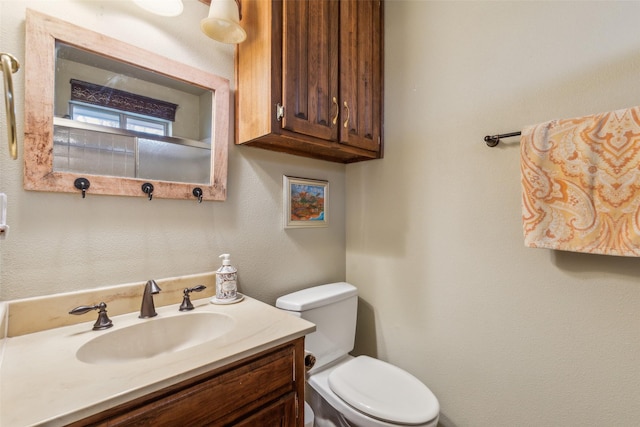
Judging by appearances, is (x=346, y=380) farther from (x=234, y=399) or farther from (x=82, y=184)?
(x=82, y=184)

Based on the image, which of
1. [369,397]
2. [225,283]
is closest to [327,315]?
[369,397]

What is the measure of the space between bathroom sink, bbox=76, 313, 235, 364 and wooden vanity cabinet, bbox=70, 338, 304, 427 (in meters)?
0.19

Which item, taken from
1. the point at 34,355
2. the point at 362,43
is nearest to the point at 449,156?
the point at 362,43

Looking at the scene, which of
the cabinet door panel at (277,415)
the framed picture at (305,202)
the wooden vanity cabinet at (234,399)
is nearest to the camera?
the wooden vanity cabinet at (234,399)

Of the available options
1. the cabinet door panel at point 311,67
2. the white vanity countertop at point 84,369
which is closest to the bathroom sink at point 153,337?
the white vanity countertop at point 84,369

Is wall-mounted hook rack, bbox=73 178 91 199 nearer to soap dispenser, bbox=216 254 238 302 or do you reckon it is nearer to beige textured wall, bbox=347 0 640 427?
soap dispenser, bbox=216 254 238 302

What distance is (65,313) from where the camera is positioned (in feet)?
2.87

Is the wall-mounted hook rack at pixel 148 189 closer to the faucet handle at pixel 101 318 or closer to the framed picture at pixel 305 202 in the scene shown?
the faucet handle at pixel 101 318

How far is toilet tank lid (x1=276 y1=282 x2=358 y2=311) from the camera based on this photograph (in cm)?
127

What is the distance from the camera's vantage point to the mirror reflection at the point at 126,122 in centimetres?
89

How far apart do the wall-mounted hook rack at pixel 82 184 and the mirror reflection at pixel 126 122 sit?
0.04 meters

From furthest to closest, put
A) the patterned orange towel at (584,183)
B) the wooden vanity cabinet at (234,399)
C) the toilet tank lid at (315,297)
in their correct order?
the toilet tank lid at (315,297)
the patterned orange towel at (584,183)
the wooden vanity cabinet at (234,399)

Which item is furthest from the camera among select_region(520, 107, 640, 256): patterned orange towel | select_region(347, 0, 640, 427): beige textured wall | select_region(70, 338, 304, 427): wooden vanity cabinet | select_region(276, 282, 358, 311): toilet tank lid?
select_region(276, 282, 358, 311): toilet tank lid

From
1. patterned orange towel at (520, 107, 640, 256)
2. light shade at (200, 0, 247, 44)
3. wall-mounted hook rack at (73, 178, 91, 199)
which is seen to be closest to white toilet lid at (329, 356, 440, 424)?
patterned orange towel at (520, 107, 640, 256)
